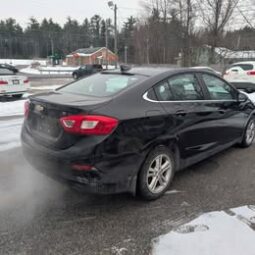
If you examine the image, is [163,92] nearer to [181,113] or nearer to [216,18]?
[181,113]

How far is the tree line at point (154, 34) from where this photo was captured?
2575cm

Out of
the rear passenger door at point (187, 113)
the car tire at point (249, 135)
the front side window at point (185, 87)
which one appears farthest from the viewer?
the car tire at point (249, 135)

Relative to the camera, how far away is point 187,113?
146 inches

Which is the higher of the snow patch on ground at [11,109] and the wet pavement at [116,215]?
the snow patch on ground at [11,109]

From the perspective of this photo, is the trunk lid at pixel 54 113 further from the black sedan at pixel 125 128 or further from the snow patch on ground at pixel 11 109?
the snow patch on ground at pixel 11 109

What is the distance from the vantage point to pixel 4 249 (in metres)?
2.59

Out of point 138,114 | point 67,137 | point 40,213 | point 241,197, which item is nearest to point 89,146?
point 67,137

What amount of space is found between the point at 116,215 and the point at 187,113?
1.52 meters

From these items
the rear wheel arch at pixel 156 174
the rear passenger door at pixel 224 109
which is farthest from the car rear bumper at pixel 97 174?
the rear passenger door at pixel 224 109

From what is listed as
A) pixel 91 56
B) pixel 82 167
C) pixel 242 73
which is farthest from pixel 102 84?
pixel 91 56

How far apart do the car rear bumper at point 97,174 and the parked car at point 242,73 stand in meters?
12.7

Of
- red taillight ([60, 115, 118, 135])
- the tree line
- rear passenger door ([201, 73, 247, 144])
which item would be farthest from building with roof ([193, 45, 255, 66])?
red taillight ([60, 115, 118, 135])

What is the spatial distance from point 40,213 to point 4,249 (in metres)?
0.62

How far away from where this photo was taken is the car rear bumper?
9.54 feet
